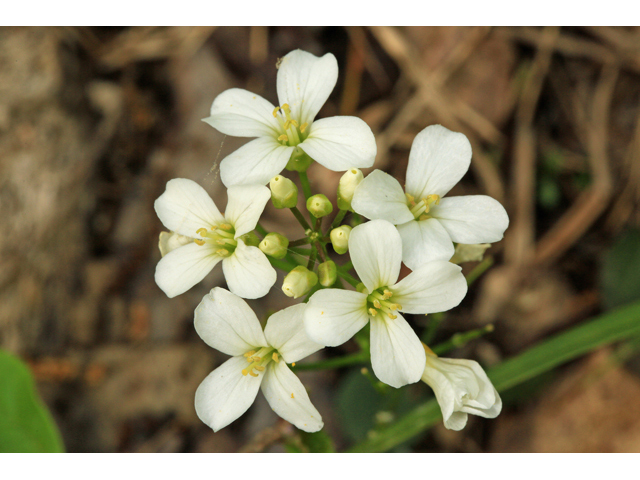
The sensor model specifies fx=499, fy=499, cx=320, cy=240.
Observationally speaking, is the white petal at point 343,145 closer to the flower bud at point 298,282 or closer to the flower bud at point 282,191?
the flower bud at point 282,191

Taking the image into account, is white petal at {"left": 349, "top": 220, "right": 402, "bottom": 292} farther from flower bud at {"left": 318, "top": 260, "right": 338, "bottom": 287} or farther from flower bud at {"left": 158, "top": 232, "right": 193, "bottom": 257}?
flower bud at {"left": 158, "top": 232, "right": 193, "bottom": 257}

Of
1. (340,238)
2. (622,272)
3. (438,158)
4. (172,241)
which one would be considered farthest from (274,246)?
(622,272)

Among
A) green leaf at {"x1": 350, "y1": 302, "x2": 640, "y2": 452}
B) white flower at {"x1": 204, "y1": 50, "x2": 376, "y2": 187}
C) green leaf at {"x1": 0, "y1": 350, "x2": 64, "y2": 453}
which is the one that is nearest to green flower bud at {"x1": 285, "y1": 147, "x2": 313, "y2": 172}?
white flower at {"x1": 204, "y1": 50, "x2": 376, "y2": 187}

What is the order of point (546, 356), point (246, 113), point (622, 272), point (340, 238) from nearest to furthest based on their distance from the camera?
point (340, 238), point (246, 113), point (546, 356), point (622, 272)

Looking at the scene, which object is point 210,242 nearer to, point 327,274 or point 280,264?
point 280,264

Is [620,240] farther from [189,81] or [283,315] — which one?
[189,81]

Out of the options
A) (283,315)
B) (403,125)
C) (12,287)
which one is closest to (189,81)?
(403,125)

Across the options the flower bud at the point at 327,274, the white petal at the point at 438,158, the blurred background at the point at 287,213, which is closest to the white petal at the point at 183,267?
the flower bud at the point at 327,274
